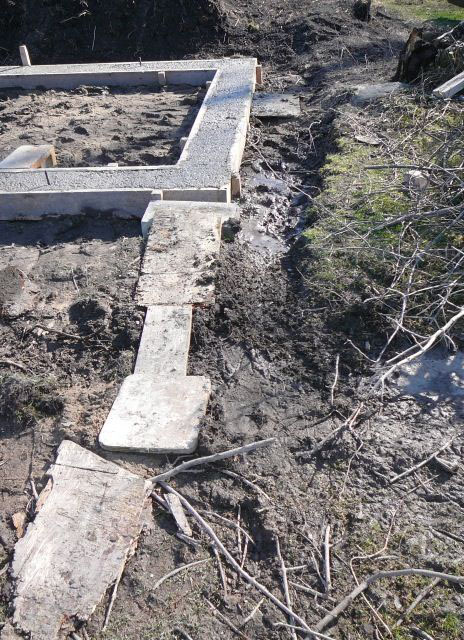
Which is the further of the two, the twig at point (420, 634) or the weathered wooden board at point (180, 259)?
the weathered wooden board at point (180, 259)

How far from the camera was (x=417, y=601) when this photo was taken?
2676 millimetres

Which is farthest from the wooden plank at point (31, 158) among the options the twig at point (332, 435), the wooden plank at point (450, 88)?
the twig at point (332, 435)

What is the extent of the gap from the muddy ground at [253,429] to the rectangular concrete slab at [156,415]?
9 centimetres

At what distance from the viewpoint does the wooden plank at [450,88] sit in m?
6.86

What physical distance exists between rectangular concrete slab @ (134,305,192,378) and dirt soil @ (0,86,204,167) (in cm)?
324

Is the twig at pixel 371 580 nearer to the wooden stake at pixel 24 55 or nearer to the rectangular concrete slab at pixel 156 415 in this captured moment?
the rectangular concrete slab at pixel 156 415

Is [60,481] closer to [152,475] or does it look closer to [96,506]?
[96,506]

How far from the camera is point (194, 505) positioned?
3211 millimetres

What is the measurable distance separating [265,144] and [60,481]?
571 cm

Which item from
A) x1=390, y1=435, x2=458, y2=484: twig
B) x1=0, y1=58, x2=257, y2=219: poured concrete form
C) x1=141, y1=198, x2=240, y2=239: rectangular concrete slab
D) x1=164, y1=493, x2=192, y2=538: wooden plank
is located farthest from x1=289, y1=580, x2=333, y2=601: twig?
x1=0, y1=58, x2=257, y2=219: poured concrete form

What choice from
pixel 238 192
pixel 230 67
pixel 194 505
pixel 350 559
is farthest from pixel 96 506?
pixel 230 67

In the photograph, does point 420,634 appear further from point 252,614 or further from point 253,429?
point 253,429

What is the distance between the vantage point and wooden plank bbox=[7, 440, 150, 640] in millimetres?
2762

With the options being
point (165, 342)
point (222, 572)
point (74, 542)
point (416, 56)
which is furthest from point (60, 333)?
point (416, 56)
